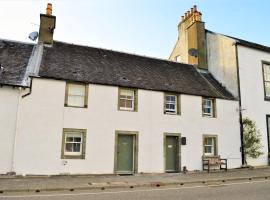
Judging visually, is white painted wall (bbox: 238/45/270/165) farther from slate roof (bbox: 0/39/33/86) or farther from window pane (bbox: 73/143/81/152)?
slate roof (bbox: 0/39/33/86)

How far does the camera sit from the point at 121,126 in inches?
664

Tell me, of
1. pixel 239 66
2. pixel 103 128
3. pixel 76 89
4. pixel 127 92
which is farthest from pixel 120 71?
pixel 239 66

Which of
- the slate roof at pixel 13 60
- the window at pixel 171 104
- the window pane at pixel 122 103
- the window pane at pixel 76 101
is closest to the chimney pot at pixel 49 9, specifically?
the slate roof at pixel 13 60

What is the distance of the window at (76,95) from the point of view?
1617cm

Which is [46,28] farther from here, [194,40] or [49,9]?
[194,40]

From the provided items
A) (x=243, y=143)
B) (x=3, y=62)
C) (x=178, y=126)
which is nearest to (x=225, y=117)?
(x=243, y=143)

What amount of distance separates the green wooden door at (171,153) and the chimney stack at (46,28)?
10.6 metres

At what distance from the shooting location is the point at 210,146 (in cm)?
1962

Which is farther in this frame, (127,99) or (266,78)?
(266,78)

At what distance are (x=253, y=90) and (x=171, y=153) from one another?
8747 mm

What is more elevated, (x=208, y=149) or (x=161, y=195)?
(x=208, y=149)

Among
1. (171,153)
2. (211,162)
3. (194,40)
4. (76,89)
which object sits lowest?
(211,162)

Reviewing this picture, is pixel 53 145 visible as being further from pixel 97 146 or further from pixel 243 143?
pixel 243 143

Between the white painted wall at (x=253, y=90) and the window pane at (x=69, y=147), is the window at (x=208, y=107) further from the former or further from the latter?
the window pane at (x=69, y=147)
